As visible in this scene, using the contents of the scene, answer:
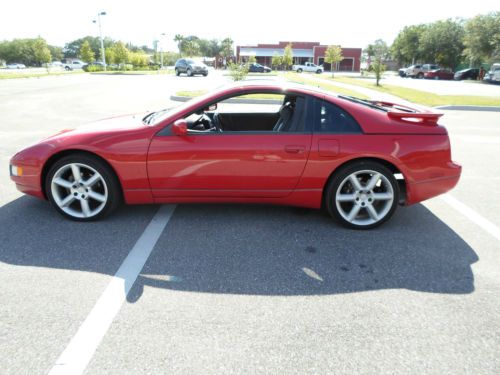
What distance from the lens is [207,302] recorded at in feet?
8.70

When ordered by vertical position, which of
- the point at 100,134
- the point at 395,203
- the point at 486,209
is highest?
the point at 100,134

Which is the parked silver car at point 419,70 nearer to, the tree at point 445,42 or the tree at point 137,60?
the tree at point 445,42

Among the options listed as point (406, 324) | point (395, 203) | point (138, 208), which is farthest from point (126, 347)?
point (395, 203)

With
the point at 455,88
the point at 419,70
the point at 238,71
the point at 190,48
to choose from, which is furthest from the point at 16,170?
the point at 190,48

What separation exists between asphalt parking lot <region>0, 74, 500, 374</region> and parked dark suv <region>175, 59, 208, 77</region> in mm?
34714

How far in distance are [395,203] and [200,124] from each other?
2150 millimetres

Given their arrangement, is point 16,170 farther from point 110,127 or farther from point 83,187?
point 110,127

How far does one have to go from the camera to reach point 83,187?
12.5 ft

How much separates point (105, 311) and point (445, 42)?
6429 cm

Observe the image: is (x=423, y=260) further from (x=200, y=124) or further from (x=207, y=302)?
(x=200, y=124)

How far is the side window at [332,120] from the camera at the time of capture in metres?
3.73

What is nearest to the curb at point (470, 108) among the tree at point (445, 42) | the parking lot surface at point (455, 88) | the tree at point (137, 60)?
the parking lot surface at point (455, 88)

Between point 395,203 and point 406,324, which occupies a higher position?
point 395,203

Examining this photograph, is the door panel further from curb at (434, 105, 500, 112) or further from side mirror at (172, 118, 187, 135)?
curb at (434, 105, 500, 112)
